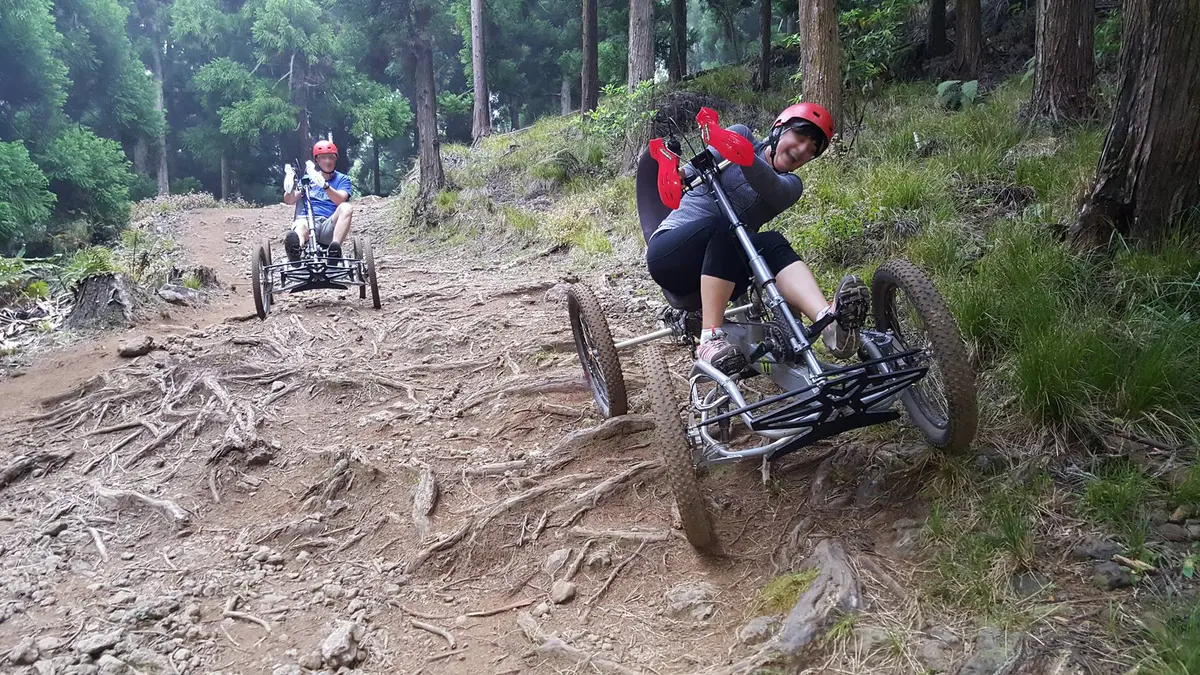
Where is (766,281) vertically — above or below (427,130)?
below

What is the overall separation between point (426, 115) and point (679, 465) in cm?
1498

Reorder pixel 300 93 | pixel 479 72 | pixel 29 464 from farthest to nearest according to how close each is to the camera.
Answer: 1. pixel 300 93
2. pixel 479 72
3. pixel 29 464

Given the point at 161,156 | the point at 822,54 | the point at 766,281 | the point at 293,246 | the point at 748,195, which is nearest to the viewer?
the point at 766,281

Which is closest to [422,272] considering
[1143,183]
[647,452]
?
[647,452]

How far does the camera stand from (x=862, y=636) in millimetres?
2141

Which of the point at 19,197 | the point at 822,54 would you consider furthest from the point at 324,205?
the point at 19,197

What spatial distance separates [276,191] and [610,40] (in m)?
19.1

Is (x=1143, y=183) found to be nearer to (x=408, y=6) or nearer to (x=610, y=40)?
(x=610, y=40)

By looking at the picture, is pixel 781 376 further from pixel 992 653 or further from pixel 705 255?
pixel 992 653

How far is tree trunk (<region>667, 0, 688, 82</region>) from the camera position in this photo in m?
13.5

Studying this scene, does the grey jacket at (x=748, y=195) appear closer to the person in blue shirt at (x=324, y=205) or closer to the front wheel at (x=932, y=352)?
the front wheel at (x=932, y=352)

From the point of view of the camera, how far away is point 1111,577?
212 centimetres

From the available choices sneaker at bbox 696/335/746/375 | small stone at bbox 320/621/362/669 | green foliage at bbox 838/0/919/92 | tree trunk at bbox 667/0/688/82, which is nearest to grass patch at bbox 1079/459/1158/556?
sneaker at bbox 696/335/746/375

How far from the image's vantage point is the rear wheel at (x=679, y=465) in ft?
8.29
